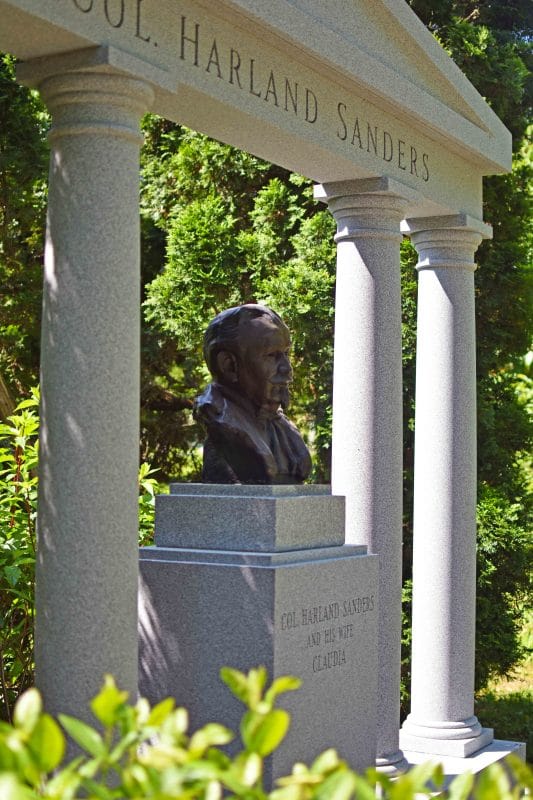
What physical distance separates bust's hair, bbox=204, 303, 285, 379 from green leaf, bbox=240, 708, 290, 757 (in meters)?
7.13

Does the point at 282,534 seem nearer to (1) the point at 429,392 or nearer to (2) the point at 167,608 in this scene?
(2) the point at 167,608

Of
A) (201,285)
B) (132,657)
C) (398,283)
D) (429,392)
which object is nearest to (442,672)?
(429,392)

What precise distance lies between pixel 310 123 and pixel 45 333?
173 inches

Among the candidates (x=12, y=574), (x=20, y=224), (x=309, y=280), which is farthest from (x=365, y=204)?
(x=20, y=224)

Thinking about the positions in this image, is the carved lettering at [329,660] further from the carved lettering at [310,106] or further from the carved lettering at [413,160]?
the carved lettering at [413,160]

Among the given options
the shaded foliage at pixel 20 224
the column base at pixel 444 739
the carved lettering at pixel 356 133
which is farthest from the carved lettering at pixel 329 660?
the shaded foliage at pixel 20 224

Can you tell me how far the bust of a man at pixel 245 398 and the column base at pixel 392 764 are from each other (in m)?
3.94

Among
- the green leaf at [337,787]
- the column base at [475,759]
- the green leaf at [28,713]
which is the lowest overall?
the column base at [475,759]

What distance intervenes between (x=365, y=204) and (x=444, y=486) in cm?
432

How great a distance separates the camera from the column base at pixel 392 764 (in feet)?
41.5

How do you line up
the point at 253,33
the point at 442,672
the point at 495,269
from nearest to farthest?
1. the point at 253,33
2. the point at 442,672
3. the point at 495,269

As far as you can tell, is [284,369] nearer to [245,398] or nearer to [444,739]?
[245,398]

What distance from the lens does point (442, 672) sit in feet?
49.3

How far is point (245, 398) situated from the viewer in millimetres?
10891
